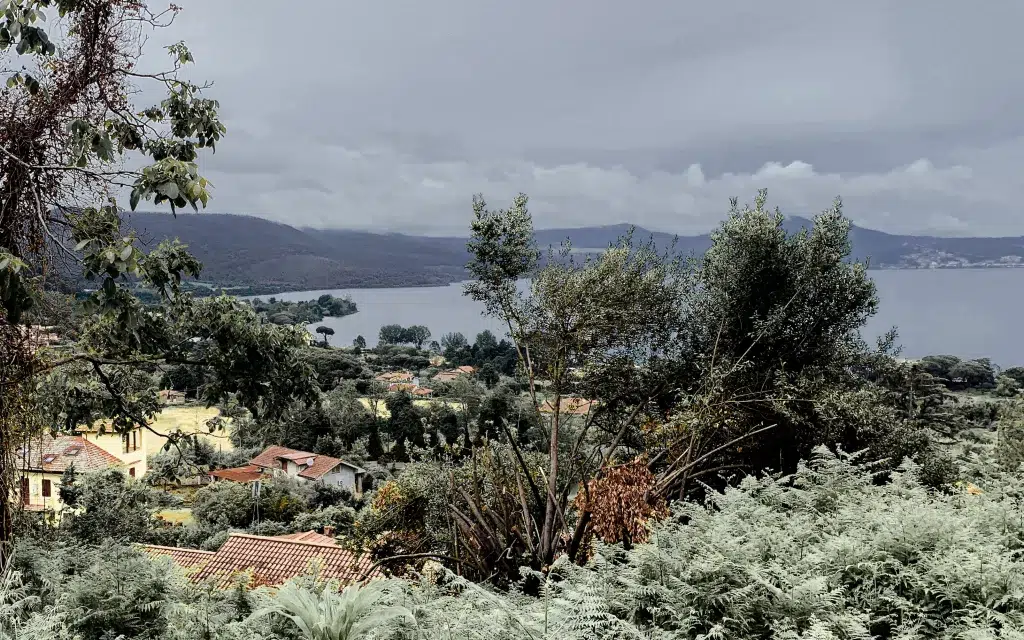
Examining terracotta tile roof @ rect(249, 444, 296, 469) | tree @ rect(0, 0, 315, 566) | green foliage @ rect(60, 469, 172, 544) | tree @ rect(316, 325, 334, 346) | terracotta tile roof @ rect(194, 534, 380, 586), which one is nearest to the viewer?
tree @ rect(0, 0, 315, 566)

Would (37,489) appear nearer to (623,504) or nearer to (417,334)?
(623,504)

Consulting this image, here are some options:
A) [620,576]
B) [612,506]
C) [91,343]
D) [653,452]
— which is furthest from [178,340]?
[653,452]

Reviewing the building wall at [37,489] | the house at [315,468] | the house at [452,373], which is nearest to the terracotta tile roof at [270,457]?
the house at [315,468]

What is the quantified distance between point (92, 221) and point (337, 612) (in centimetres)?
279

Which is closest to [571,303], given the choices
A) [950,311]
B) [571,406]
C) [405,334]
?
[571,406]

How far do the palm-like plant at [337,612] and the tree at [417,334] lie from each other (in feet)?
261

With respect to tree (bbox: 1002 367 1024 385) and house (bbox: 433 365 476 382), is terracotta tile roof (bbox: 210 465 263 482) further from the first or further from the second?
tree (bbox: 1002 367 1024 385)

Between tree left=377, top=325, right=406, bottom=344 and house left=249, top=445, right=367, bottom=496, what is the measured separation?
158 feet

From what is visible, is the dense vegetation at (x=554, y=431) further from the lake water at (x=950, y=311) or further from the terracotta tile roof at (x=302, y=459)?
the terracotta tile roof at (x=302, y=459)

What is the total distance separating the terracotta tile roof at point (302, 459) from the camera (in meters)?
30.9

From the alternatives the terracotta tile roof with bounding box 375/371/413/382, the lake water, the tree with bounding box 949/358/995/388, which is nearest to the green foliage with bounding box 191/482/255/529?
the lake water

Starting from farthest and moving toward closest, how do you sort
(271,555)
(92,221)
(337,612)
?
(271,555), (92,221), (337,612)

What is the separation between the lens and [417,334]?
84.1 metres

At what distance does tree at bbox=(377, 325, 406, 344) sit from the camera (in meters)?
81.9
